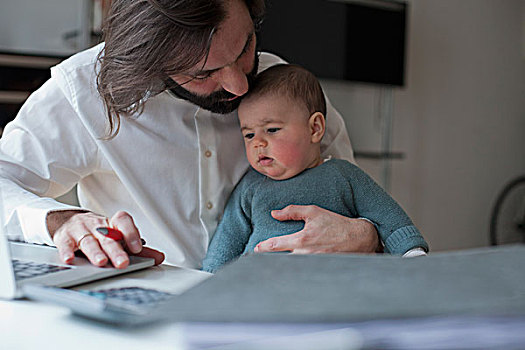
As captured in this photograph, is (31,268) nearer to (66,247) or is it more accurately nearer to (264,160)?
(66,247)

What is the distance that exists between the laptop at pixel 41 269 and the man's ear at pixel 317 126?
2.19 feet

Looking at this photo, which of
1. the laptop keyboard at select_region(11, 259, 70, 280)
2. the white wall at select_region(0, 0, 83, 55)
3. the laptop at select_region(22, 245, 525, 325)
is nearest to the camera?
the laptop at select_region(22, 245, 525, 325)

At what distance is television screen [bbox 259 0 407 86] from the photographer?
3.53 metres

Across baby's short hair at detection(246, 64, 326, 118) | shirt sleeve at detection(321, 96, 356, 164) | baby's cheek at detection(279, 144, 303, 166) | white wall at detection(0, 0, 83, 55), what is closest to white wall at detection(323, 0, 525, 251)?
white wall at detection(0, 0, 83, 55)

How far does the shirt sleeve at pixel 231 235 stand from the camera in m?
1.25

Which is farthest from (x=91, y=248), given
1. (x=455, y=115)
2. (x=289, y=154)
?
(x=455, y=115)

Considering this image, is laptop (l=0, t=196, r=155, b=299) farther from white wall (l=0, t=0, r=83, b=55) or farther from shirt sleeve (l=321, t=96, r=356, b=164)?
white wall (l=0, t=0, r=83, b=55)

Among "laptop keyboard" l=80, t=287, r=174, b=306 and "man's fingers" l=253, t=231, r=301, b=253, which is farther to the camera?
"man's fingers" l=253, t=231, r=301, b=253

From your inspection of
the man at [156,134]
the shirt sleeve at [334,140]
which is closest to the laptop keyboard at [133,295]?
the man at [156,134]

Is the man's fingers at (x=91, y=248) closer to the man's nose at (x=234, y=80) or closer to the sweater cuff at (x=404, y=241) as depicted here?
the man's nose at (x=234, y=80)

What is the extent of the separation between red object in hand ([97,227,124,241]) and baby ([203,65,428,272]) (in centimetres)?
45

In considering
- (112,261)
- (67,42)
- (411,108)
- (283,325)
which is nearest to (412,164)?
(411,108)

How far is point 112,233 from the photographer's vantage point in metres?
0.80

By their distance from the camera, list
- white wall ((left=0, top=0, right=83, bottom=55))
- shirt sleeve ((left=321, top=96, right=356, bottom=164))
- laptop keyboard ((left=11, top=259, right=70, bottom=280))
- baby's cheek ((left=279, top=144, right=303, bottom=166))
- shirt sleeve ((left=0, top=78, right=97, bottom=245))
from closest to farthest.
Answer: laptop keyboard ((left=11, top=259, right=70, bottom=280)), shirt sleeve ((left=0, top=78, right=97, bottom=245)), baby's cheek ((left=279, top=144, right=303, bottom=166)), shirt sleeve ((left=321, top=96, right=356, bottom=164)), white wall ((left=0, top=0, right=83, bottom=55))
